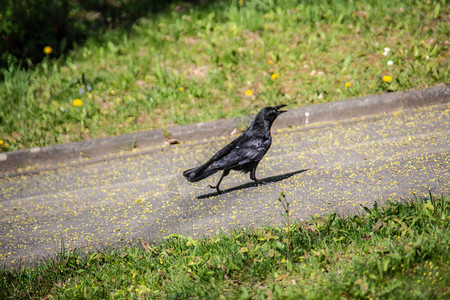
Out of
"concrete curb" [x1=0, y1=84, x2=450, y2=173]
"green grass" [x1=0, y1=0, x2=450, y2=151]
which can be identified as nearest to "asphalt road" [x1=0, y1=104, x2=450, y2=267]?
"concrete curb" [x1=0, y1=84, x2=450, y2=173]

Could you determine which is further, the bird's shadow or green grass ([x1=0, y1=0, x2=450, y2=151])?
green grass ([x1=0, y1=0, x2=450, y2=151])

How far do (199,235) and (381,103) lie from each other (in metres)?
4.00

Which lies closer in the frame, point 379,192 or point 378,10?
point 379,192

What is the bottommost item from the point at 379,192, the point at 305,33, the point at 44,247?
the point at 44,247

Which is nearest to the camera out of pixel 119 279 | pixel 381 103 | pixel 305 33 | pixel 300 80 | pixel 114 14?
pixel 119 279

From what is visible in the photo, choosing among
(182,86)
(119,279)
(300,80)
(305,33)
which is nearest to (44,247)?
(119,279)

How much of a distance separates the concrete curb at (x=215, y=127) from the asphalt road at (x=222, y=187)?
19 centimetres

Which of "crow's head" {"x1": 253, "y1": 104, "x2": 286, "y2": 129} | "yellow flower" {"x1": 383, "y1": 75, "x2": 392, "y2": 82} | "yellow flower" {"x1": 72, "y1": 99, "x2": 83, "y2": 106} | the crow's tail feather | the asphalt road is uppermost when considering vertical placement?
"crow's head" {"x1": 253, "y1": 104, "x2": 286, "y2": 129}

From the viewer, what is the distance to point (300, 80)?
7.32 meters

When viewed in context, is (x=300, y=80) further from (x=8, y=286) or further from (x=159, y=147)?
(x=8, y=286)

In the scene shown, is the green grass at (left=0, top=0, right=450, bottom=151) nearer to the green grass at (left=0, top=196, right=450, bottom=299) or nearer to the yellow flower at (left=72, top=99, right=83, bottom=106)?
the yellow flower at (left=72, top=99, right=83, bottom=106)

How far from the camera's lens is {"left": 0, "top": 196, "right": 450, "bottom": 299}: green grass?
8.57 feet

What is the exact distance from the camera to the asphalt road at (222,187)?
3.99 meters

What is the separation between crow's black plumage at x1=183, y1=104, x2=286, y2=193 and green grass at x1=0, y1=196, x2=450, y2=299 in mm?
870
